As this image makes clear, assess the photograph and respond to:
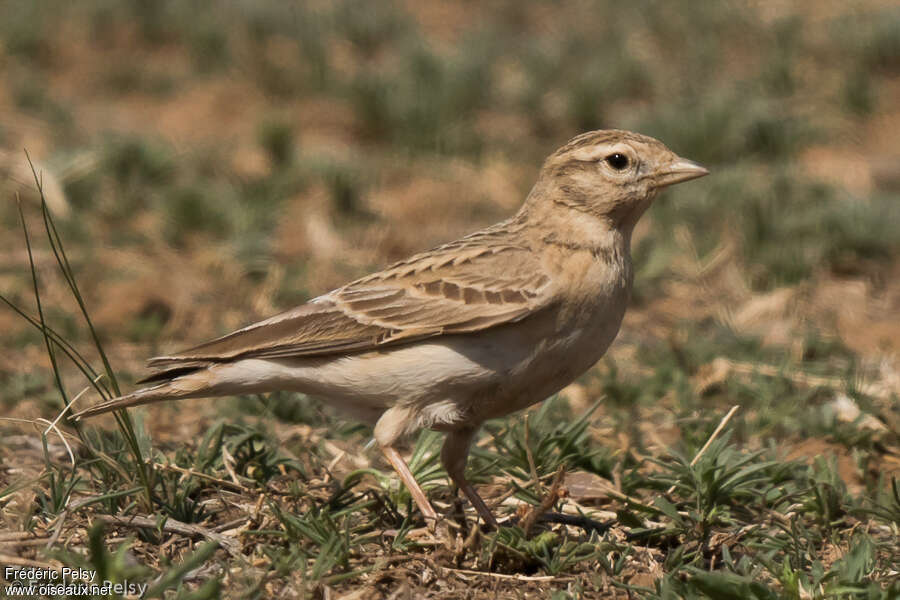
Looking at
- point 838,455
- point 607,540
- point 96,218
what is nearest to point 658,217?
point 838,455

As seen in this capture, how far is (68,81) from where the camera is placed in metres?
12.6

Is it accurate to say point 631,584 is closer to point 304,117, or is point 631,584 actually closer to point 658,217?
point 658,217

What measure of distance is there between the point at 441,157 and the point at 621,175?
5.93 metres

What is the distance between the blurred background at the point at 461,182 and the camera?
650 centimetres

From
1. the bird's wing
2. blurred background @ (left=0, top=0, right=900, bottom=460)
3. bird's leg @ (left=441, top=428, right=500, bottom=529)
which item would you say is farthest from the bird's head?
blurred background @ (left=0, top=0, right=900, bottom=460)

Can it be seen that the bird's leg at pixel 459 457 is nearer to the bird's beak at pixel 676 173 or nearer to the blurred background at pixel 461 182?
the blurred background at pixel 461 182

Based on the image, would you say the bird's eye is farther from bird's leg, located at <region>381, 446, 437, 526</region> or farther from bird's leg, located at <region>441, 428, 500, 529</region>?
bird's leg, located at <region>381, 446, 437, 526</region>

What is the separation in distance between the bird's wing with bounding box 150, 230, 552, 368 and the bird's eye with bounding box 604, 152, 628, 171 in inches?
19.4

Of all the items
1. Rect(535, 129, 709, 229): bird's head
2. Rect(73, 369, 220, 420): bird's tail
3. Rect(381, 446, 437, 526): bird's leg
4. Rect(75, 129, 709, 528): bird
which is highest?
Rect(535, 129, 709, 229): bird's head

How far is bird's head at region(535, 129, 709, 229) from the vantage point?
506 cm

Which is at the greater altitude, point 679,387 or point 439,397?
point 439,397

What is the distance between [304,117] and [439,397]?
774cm

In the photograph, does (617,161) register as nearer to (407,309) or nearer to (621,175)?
(621,175)

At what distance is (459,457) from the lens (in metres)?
4.95
